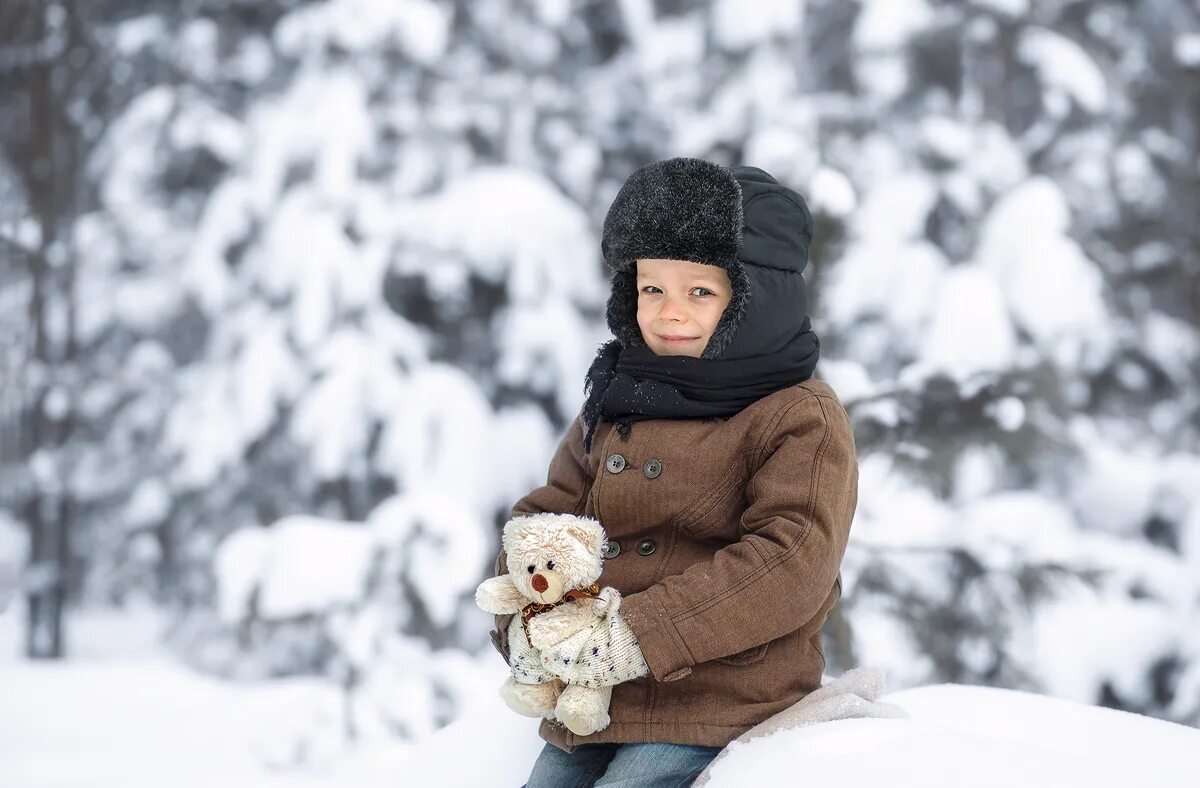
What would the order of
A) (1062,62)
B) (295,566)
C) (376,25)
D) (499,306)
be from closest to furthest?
(295,566), (376,25), (1062,62), (499,306)

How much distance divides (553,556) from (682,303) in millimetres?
467

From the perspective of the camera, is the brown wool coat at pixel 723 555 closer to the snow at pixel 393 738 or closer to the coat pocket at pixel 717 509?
the coat pocket at pixel 717 509

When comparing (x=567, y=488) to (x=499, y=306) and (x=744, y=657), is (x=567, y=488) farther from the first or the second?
(x=499, y=306)

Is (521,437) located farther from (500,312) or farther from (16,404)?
(16,404)

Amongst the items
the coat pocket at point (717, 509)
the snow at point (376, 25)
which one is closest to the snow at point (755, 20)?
the snow at point (376, 25)

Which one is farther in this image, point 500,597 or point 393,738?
point 393,738

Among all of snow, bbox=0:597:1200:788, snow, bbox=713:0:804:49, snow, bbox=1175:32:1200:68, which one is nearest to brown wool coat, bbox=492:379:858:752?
snow, bbox=0:597:1200:788

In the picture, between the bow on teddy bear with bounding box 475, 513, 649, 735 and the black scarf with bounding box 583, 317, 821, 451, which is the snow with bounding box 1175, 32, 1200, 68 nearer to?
the black scarf with bounding box 583, 317, 821, 451

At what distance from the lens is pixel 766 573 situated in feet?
4.94

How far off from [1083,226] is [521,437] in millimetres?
3799

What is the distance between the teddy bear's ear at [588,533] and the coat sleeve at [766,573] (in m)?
0.10

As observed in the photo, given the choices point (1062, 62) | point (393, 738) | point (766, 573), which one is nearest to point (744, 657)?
point (766, 573)

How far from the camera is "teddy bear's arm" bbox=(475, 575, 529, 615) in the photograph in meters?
1.60

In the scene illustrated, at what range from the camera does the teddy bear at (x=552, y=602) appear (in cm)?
153
